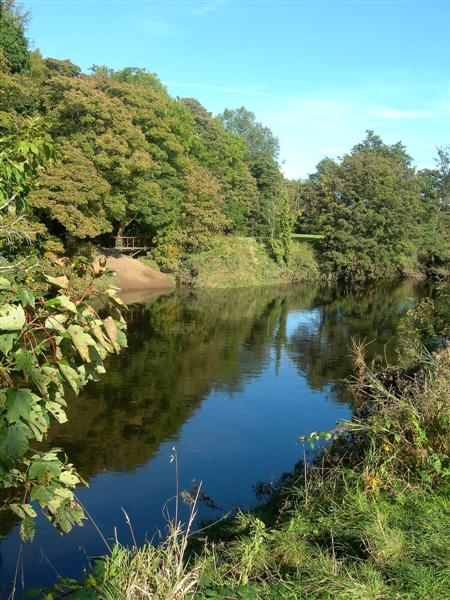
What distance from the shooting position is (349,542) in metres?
4.74

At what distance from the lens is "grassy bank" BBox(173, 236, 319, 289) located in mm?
38281

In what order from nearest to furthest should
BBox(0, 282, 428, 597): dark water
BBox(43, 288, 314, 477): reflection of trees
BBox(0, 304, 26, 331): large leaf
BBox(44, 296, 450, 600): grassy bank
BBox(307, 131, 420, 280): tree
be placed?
BBox(0, 304, 26, 331): large leaf, BBox(44, 296, 450, 600): grassy bank, BBox(0, 282, 428, 597): dark water, BBox(43, 288, 314, 477): reflection of trees, BBox(307, 131, 420, 280): tree

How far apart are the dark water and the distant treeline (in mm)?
5819

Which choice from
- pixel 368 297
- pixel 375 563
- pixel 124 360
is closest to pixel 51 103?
pixel 124 360

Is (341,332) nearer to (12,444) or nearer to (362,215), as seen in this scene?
(362,215)

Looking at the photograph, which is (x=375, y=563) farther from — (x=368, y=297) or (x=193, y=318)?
(x=368, y=297)

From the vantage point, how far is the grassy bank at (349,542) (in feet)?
11.5

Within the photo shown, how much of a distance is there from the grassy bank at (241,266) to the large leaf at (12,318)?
3508 cm

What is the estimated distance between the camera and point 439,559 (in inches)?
160

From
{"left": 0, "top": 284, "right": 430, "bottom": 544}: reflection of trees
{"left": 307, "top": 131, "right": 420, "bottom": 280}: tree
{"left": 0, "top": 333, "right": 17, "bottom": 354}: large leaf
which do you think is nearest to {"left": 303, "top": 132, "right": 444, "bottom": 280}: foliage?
{"left": 307, "top": 131, "right": 420, "bottom": 280}: tree

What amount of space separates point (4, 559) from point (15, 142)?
264 inches

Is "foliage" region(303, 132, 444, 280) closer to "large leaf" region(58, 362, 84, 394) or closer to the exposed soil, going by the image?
the exposed soil

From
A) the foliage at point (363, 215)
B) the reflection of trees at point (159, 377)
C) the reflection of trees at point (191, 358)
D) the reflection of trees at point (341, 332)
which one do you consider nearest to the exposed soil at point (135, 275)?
the reflection of trees at point (191, 358)

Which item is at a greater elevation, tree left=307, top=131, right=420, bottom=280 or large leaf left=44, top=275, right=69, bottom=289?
tree left=307, top=131, right=420, bottom=280
